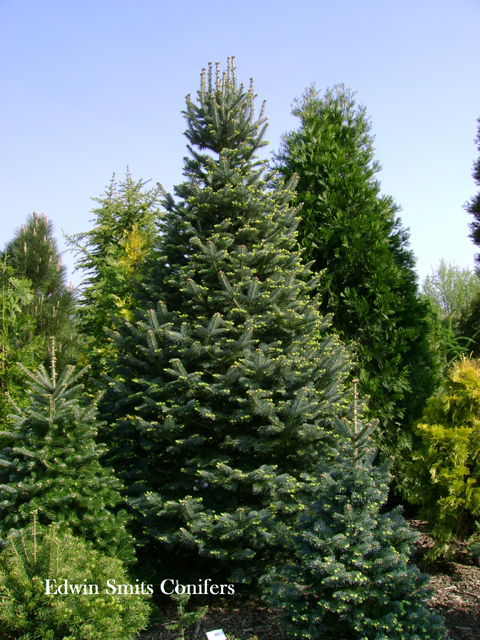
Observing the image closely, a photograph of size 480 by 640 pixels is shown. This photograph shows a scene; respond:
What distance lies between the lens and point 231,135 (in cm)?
563

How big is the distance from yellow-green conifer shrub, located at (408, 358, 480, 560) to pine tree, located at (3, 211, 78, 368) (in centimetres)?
606

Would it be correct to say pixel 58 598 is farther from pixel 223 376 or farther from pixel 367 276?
pixel 367 276

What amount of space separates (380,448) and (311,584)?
312 centimetres

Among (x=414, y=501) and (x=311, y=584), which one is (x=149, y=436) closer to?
(x=311, y=584)

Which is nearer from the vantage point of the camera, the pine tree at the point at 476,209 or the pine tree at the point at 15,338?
the pine tree at the point at 15,338

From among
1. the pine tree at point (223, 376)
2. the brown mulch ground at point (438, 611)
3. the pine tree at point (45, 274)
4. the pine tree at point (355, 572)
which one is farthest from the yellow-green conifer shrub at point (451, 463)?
the pine tree at point (45, 274)

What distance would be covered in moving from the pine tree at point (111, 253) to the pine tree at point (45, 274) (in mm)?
958

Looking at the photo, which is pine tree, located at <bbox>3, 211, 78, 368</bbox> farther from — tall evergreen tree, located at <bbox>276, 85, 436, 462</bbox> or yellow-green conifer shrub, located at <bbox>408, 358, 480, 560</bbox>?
yellow-green conifer shrub, located at <bbox>408, 358, 480, 560</bbox>

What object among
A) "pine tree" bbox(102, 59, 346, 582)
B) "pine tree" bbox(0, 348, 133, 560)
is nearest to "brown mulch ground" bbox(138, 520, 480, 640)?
"pine tree" bbox(102, 59, 346, 582)

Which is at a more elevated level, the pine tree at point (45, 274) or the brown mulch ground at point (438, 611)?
the pine tree at point (45, 274)

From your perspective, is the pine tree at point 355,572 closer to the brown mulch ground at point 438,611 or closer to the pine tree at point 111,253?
the brown mulch ground at point 438,611

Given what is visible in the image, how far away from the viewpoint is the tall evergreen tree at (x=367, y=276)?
6254 mm

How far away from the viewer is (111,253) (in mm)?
12031

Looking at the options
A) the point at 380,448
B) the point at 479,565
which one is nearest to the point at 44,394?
the point at 380,448
